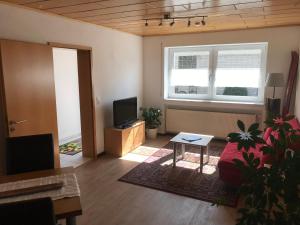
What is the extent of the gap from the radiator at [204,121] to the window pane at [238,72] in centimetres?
52

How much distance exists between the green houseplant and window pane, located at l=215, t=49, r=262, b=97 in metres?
4.11

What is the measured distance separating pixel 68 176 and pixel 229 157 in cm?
210

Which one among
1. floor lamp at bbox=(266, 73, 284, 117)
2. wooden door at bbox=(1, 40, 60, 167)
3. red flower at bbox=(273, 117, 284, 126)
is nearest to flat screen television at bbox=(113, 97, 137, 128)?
wooden door at bbox=(1, 40, 60, 167)

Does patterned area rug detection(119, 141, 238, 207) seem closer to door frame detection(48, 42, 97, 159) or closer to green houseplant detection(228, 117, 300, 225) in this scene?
door frame detection(48, 42, 97, 159)

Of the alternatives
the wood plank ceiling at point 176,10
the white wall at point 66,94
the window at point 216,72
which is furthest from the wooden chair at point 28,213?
the window at point 216,72

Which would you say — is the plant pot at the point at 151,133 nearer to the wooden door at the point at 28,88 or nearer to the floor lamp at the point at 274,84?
the floor lamp at the point at 274,84

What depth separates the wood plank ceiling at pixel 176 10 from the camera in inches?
107

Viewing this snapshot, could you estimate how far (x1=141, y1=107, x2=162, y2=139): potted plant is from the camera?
544 centimetres

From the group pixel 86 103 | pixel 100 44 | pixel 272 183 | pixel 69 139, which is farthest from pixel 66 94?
pixel 272 183

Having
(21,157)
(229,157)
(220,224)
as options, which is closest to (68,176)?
(21,157)

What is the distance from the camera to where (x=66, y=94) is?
5.36 meters

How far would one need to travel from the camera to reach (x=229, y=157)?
3184 millimetres

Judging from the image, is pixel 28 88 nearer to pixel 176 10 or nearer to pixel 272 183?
pixel 176 10

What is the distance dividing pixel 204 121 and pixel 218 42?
164 centimetres
